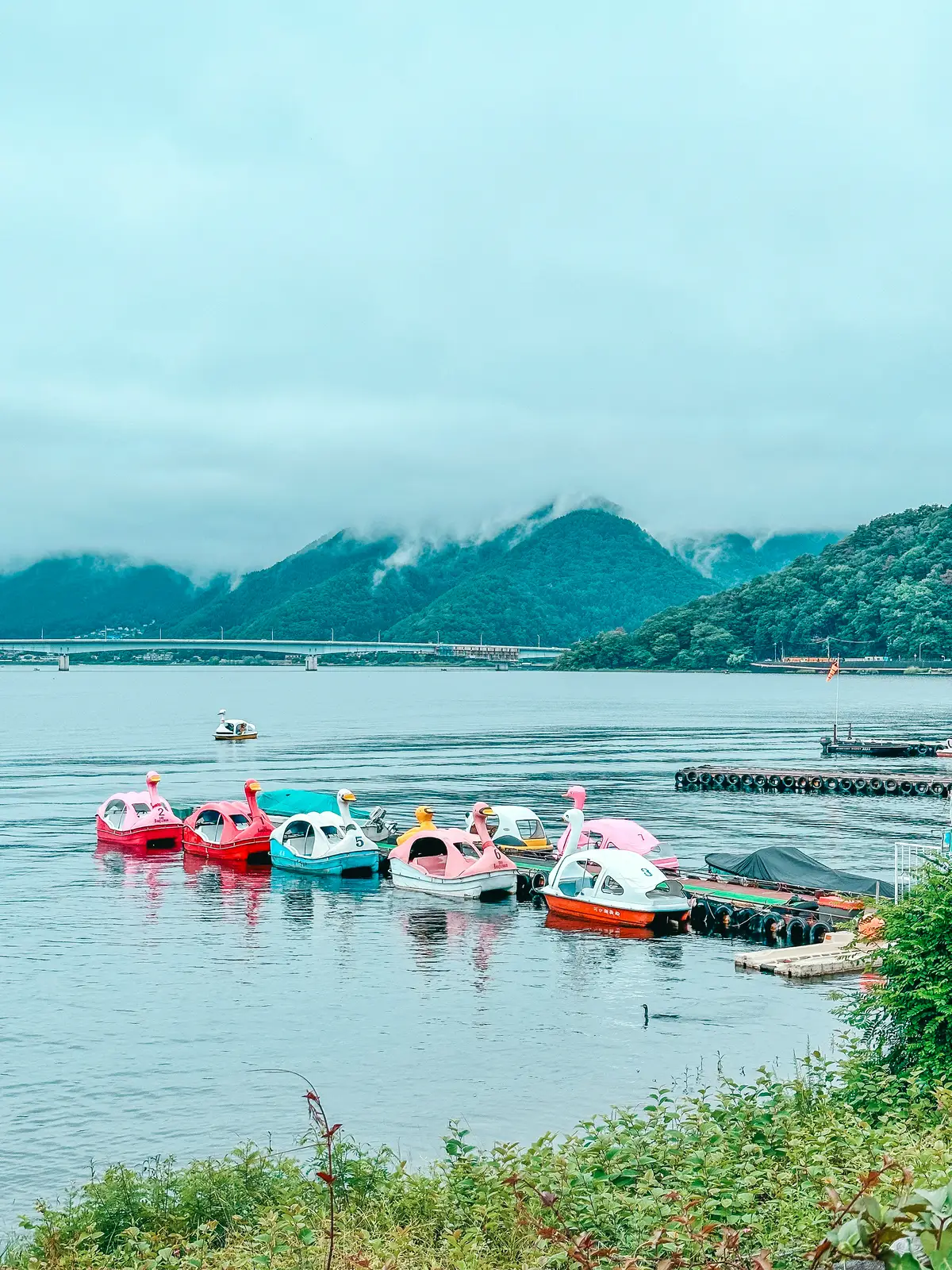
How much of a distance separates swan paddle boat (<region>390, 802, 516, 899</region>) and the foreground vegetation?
2485 cm

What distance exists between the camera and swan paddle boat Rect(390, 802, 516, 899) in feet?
148

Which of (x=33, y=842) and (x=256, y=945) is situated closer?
(x=256, y=945)

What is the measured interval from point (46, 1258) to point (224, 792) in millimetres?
68756

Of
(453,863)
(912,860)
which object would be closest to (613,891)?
(453,863)

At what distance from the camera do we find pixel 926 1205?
257 inches

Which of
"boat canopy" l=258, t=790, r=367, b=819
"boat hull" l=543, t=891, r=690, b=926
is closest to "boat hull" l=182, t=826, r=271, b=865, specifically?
"boat canopy" l=258, t=790, r=367, b=819

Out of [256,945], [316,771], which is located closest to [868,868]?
[256,945]

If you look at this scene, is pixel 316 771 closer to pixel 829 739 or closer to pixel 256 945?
pixel 829 739

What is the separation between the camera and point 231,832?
5478cm

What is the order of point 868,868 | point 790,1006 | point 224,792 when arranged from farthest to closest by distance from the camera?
1. point 224,792
2. point 868,868
3. point 790,1006

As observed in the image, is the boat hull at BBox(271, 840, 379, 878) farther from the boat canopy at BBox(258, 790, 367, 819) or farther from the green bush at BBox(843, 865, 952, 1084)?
the green bush at BBox(843, 865, 952, 1084)

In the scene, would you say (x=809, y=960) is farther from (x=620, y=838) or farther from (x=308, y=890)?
(x=308, y=890)

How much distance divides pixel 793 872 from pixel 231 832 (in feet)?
81.8

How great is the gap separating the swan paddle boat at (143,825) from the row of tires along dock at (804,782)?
39570mm
